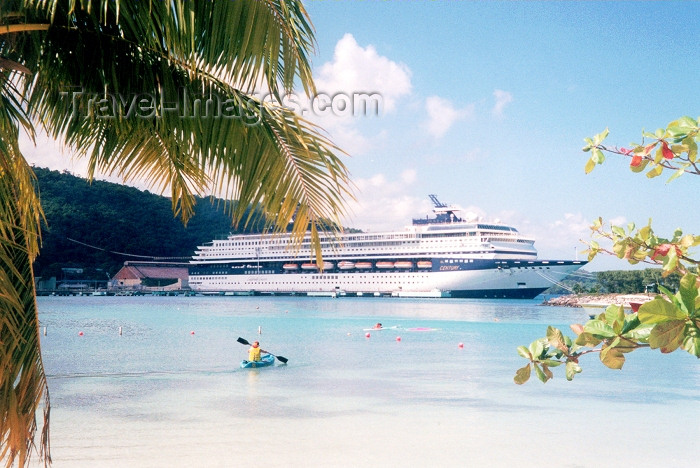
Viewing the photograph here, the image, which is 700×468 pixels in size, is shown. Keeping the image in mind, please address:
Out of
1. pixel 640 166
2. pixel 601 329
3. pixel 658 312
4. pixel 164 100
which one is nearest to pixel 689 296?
pixel 658 312

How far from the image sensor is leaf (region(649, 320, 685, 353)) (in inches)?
37.9

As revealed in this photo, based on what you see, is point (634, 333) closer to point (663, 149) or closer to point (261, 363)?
point (663, 149)

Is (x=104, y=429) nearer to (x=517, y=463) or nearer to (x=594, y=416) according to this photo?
(x=517, y=463)

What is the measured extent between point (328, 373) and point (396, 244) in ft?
148

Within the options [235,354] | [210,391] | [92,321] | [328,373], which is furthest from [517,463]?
[92,321]

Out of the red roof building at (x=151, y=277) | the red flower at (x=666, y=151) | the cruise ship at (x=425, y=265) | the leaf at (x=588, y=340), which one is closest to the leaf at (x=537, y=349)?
the leaf at (x=588, y=340)

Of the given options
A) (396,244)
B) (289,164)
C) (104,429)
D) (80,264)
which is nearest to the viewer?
(289,164)

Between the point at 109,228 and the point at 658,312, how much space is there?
76820 millimetres

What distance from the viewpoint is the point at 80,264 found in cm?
8100

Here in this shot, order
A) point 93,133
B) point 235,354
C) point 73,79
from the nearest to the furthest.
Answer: point 73,79, point 93,133, point 235,354

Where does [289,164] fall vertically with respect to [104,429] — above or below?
above

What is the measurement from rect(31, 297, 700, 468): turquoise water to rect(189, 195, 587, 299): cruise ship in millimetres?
33729

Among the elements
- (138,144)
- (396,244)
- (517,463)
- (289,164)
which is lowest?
(517,463)

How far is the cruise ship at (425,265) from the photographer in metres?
57.6
